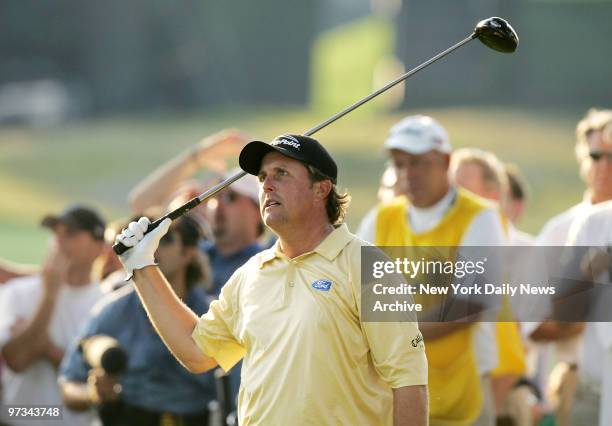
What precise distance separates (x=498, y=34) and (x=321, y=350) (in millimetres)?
1474

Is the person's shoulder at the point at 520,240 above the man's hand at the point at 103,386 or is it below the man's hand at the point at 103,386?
above

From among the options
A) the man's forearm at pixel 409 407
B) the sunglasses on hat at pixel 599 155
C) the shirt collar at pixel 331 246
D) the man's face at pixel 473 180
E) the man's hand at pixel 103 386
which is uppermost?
the man's face at pixel 473 180

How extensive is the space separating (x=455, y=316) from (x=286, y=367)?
1627 millimetres

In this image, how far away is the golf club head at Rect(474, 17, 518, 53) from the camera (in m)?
4.86

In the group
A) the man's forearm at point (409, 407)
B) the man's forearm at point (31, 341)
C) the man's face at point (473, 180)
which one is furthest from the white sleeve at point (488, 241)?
the man's forearm at point (31, 341)

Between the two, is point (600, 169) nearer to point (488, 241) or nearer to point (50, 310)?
point (488, 241)

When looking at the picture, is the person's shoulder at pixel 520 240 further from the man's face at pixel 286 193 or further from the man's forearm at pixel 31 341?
the man's forearm at pixel 31 341

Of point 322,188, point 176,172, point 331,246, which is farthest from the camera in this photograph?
point 176,172

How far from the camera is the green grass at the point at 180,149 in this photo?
21688 millimetres

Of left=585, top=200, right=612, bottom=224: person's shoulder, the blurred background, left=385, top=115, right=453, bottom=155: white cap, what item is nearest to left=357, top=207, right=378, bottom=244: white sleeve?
left=385, top=115, right=453, bottom=155: white cap

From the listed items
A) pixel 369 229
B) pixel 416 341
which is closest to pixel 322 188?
pixel 416 341

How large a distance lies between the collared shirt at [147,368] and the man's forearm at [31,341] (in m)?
0.71

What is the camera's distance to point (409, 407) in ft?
13.4

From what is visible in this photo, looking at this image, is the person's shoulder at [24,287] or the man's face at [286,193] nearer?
the man's face at [286,193]
